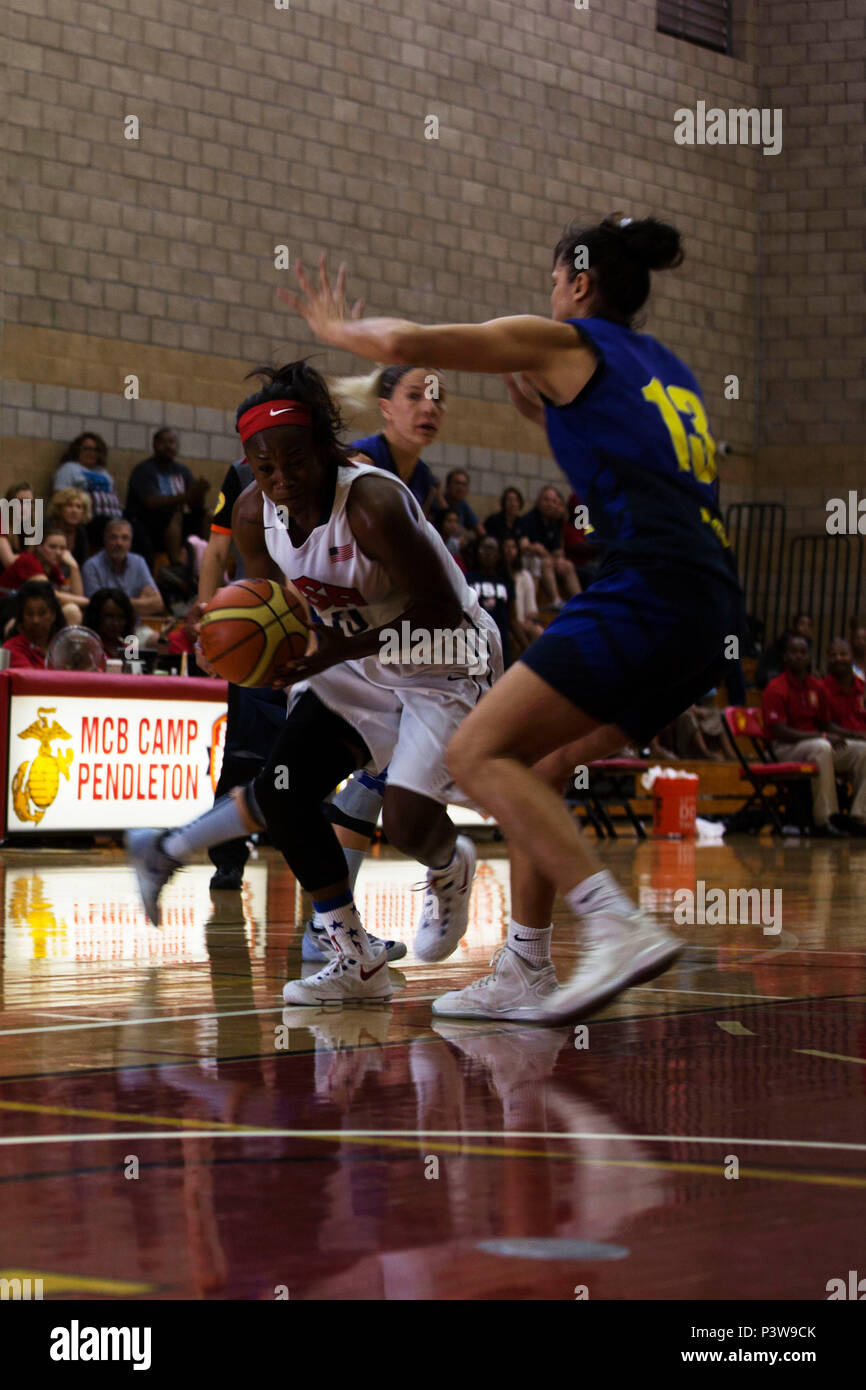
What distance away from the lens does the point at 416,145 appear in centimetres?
1767

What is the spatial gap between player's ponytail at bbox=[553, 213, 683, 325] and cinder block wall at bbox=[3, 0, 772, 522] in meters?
9.68

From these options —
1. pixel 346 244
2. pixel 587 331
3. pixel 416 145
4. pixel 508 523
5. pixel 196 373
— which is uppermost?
pixel 416 145

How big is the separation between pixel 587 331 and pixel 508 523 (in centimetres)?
1345

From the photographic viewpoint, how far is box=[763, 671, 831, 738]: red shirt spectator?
15.3 metres

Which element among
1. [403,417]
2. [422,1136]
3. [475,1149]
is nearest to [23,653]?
[403,417]

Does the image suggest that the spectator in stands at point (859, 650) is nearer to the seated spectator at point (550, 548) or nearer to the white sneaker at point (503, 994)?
the seated spectator at point (550, 548)

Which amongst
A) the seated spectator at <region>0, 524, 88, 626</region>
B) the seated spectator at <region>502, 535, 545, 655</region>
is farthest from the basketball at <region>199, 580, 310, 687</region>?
the seated spectator at <region>502, 535, 545, 655</region>

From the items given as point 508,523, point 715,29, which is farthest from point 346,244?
point 715,29

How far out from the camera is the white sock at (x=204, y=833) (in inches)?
177

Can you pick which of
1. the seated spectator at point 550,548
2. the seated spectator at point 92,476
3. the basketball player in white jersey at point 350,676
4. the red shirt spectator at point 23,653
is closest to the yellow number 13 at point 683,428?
the basketball player in white jersey at point 350,676

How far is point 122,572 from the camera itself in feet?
41.4

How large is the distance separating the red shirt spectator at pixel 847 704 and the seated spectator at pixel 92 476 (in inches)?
263

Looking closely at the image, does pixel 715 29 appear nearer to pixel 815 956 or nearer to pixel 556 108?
pixel 556 108

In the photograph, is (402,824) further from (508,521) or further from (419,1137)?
(508,521)
